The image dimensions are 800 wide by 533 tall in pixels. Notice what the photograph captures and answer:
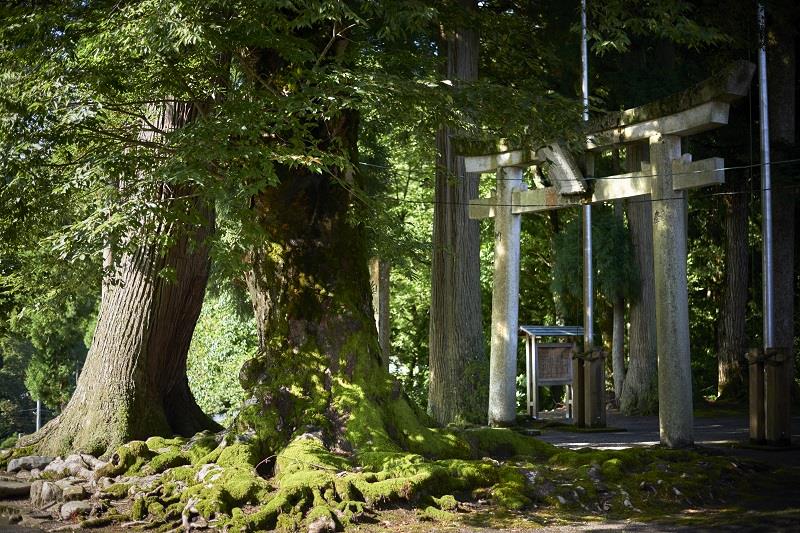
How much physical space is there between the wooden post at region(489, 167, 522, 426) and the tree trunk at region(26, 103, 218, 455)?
4.34 metres

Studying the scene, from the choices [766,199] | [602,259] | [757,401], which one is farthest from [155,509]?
[602,259]

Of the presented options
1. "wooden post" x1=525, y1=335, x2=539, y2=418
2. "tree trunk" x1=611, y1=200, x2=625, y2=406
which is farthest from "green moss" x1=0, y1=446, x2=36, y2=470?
"tree trunk" x1=611, y1=200, x2=625, y2=406

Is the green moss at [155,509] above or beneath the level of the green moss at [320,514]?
beneath

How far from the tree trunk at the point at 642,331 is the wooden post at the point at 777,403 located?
19.9 feet

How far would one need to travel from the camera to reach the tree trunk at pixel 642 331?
19.0 metres

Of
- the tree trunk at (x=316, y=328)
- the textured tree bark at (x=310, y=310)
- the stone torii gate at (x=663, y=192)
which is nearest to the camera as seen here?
the tree trunk at (x=316, y=328)

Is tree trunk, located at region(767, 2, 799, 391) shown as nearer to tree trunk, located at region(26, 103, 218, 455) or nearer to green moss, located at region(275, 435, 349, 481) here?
tree trunk, located at region(26, 103, 218, 455)

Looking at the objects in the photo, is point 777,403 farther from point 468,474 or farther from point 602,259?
point 602,259

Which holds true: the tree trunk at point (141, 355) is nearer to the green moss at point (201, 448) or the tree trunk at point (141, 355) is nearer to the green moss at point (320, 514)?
the green moss at point (201, 448)

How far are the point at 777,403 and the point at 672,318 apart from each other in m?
2.25

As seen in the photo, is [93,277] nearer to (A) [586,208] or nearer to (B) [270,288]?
(B) [270,288]

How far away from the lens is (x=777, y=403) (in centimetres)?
1264

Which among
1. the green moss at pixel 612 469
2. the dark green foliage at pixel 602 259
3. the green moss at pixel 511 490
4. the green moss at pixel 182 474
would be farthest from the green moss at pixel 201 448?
the dark green foliage at pixel 602 259

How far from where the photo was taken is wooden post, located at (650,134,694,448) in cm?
1171
